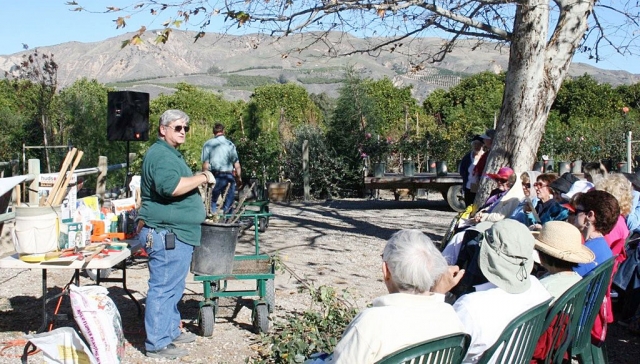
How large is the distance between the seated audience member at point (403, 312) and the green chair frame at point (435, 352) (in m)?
0.21

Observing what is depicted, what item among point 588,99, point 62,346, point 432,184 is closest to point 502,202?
point 62,346

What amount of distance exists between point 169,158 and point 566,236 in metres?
2.47

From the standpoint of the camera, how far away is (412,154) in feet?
59.5

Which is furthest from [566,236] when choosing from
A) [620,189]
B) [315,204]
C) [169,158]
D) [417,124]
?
[417,124]

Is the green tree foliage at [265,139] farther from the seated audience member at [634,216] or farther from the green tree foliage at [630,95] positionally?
the seated audience member at [634,216]

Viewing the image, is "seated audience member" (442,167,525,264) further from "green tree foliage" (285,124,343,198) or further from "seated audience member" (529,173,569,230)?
"green tree foliage" (285,124,343,198)

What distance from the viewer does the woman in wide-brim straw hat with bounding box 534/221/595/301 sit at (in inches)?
148

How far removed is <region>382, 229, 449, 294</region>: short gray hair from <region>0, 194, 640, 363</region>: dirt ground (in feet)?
8.24

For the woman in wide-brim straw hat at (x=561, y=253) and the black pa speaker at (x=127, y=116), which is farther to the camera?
the black pa speaker at (x=127, y=116)

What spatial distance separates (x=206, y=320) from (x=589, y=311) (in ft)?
8.97

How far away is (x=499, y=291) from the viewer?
320cm

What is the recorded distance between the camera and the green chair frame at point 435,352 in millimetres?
2215

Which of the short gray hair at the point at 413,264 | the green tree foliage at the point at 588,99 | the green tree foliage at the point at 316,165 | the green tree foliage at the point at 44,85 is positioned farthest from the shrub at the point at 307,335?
the green tree foliage at the point at 588,99

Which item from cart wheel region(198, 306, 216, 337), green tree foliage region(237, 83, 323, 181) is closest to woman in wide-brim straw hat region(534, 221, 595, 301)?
cart wheel region(198, 306, 216, 337)
